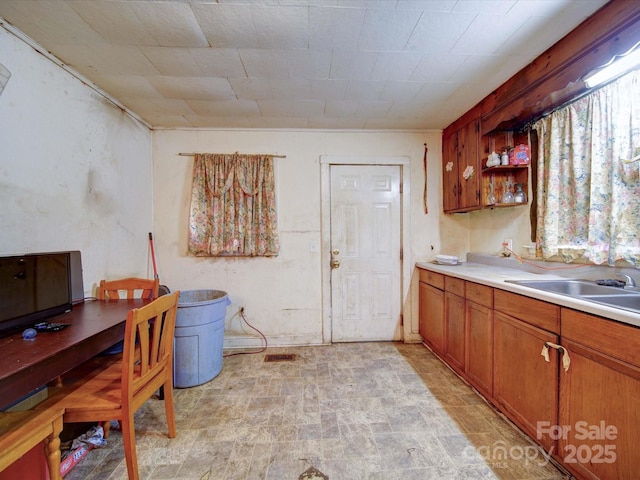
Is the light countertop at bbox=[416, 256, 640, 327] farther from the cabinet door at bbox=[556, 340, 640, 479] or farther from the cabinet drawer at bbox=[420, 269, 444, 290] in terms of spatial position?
the cabinet door at bbox=[556, 340, 640, 479]

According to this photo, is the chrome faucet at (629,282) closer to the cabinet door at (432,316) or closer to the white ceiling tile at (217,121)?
the cabinet door at (432,316)

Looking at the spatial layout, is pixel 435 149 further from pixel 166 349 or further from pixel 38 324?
pixel 38 324

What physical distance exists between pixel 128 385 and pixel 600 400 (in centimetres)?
217

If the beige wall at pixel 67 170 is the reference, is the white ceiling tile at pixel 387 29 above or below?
above

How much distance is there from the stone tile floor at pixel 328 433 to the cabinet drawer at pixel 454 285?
74 centimetres

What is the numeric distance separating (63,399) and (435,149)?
367 cm

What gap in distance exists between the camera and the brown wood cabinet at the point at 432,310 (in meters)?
2.57

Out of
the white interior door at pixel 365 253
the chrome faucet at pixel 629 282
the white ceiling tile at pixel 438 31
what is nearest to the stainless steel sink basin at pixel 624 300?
the chrome faucet at pixel 629 282

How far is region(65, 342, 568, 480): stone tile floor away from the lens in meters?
1.41

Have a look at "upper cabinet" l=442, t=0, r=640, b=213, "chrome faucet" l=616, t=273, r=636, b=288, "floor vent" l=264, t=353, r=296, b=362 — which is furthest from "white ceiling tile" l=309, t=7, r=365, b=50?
"floor vent" l=264, t=353, r=296, b=362

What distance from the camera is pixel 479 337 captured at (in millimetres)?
2000

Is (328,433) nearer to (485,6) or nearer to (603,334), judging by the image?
(603,334)

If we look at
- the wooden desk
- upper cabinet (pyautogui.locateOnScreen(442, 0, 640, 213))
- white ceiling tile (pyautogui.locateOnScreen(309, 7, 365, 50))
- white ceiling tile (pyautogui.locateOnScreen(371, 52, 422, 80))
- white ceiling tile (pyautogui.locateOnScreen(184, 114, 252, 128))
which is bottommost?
the wooden desk

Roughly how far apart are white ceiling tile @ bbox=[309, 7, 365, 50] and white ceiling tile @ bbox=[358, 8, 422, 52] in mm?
46
